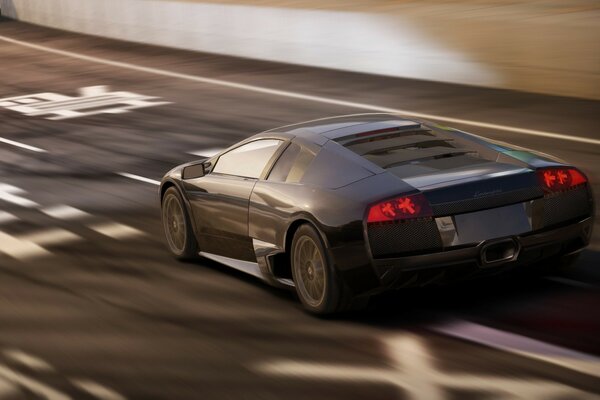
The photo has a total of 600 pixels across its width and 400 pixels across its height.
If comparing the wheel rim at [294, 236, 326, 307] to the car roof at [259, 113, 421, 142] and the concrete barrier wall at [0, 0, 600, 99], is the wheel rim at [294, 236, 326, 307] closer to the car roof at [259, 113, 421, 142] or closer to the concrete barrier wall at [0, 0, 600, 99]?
the car roof at [259, 113, 421, 142]

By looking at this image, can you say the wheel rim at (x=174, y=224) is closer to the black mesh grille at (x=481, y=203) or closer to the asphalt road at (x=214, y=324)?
the asphalt road at (x=214, y=324)

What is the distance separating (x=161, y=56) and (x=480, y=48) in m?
11.4

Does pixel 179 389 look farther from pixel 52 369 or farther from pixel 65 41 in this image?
pixel 65 41

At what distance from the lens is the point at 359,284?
7680 millimetres

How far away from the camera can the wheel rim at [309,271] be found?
791cm

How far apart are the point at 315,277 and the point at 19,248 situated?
4.38 m

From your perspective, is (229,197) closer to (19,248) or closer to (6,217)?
(19,248)

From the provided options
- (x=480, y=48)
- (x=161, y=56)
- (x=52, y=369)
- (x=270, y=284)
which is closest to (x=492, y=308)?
(x=270, y=284)

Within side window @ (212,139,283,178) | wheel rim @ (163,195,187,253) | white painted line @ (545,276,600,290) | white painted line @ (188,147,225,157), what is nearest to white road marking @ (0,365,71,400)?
side window @ (212,139,283,178)

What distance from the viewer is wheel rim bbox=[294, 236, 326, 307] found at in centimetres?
791

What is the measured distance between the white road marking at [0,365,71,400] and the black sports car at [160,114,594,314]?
1847mm

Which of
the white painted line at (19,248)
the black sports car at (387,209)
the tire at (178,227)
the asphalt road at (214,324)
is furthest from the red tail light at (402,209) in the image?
the white painted line at (19,248)

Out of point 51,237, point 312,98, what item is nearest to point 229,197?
point 51,237

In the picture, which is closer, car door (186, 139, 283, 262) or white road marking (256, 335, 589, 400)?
white road marking (256, 335, 589, 400)
